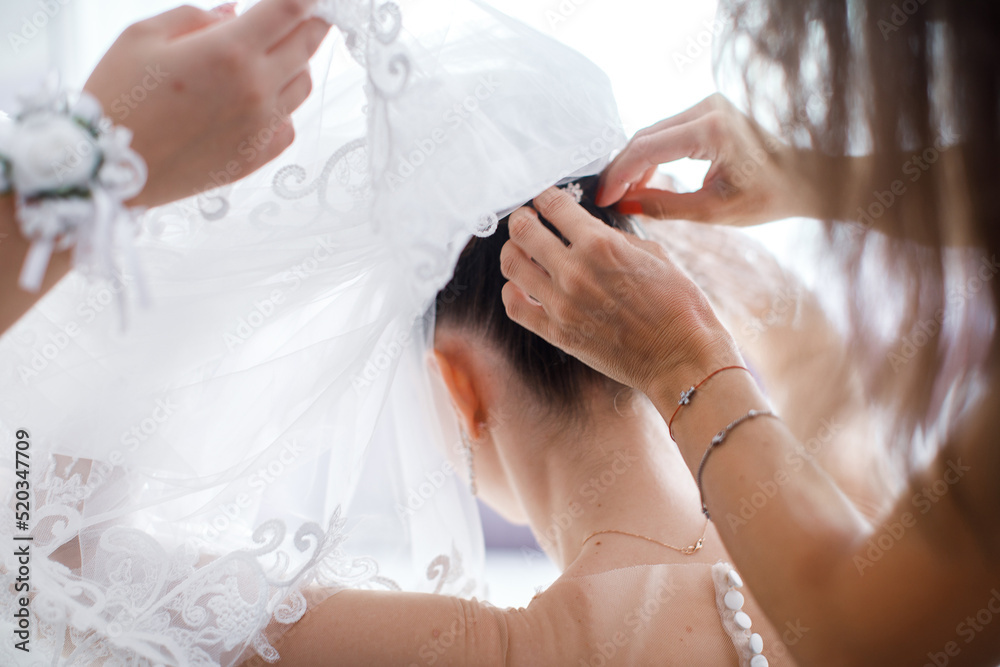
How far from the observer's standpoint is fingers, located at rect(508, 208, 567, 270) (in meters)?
0.76

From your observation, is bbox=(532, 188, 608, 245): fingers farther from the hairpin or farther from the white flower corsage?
the white flower corsage

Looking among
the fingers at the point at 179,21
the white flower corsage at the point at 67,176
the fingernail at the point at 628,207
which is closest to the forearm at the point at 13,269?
the white flower corsage at the point at 67,176

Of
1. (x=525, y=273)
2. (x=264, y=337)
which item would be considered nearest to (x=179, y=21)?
(x=264, y=337)

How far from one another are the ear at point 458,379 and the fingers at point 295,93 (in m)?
0.47

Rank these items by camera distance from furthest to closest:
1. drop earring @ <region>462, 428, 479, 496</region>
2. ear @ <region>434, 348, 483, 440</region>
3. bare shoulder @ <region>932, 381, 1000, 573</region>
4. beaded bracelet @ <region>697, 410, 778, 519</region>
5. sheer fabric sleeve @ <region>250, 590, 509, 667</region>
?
drop earring @ <region>462, 428, 479, 496</region> → ear @ <region>434, 348, 483, 440</region> → sheer fabric sleeve @ <region>250, 590, 509, 667</region> → beaded bracelet @ <region>697, 410, 778, 519</region> → bare shoulder @ <region>932, 381, 1000, 573</region>

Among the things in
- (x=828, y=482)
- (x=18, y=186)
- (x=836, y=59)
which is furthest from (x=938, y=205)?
(x=18, y=186)

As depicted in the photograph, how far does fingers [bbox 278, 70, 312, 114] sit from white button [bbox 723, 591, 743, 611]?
0.76 meters

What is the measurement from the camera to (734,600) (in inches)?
30.8

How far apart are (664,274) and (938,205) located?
26cm

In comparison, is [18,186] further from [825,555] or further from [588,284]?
[825,555]

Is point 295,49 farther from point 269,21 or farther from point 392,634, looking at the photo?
point 392,634

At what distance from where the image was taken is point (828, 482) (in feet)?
1.99

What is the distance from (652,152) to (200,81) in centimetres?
57

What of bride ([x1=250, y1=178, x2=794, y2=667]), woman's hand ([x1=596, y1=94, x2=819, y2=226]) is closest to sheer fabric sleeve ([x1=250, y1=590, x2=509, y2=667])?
bride ([x1=250, y1=178, x2=794, y2=667])
